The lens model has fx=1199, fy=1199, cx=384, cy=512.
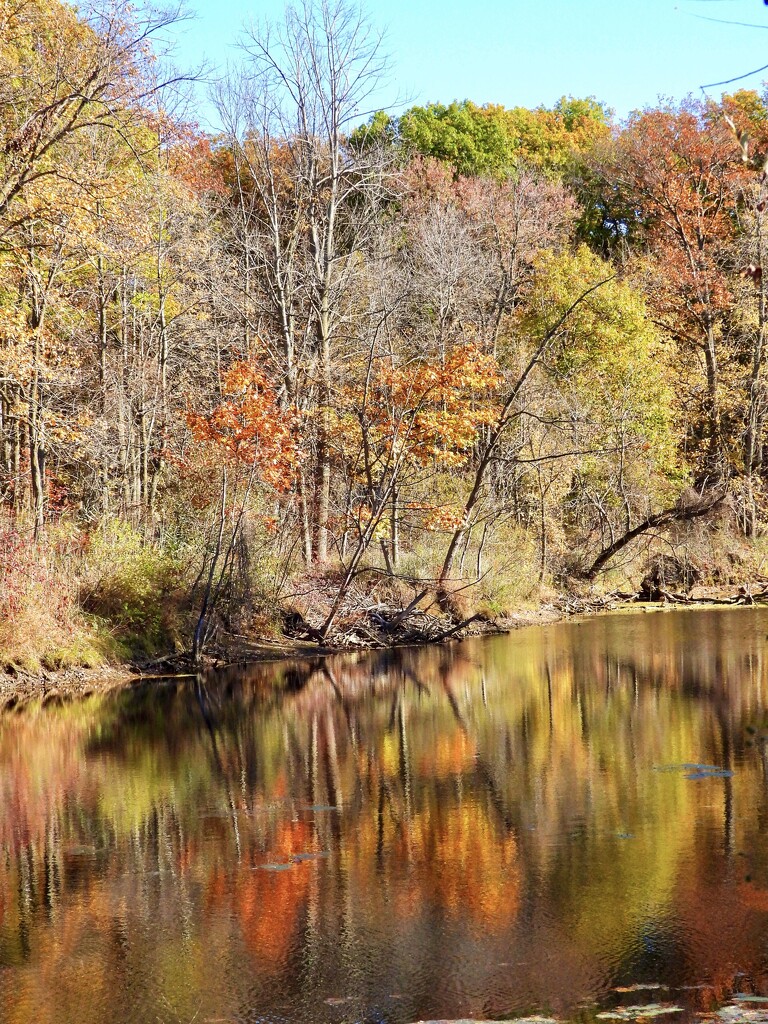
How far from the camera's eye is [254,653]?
866 inches

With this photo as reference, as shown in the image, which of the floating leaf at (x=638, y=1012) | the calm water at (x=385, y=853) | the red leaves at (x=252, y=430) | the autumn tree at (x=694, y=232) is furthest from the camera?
the autumn tree at (x=694, y=232)

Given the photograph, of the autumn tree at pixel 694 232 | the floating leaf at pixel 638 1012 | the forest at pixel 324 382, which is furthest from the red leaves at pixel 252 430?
the floating leaf at pixel 638 1012

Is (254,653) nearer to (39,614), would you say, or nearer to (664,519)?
(39,614)

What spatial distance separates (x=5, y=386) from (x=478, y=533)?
11.0m

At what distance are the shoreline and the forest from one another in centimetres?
32

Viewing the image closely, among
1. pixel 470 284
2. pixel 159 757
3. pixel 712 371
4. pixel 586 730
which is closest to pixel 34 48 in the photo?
pixel 159 757

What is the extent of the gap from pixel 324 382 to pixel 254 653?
7961 mm

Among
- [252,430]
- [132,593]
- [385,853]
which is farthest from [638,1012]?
[252,430]

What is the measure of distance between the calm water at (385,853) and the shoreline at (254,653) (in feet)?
5.87

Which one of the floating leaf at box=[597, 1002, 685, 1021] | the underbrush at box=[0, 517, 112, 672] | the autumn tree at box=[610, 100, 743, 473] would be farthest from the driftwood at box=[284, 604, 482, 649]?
the floating leaf at box=[597, 1002, 685, 1021]

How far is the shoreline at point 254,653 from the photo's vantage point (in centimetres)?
1878

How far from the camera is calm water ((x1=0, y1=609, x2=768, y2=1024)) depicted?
6543 millimetres

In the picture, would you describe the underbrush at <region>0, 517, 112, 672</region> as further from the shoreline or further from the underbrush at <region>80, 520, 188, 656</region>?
the underbrush at <region>80, 520, 188, 656</region>

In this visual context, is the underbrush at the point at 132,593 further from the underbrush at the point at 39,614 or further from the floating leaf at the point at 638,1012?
the floating leaf at the point at 638,1012
